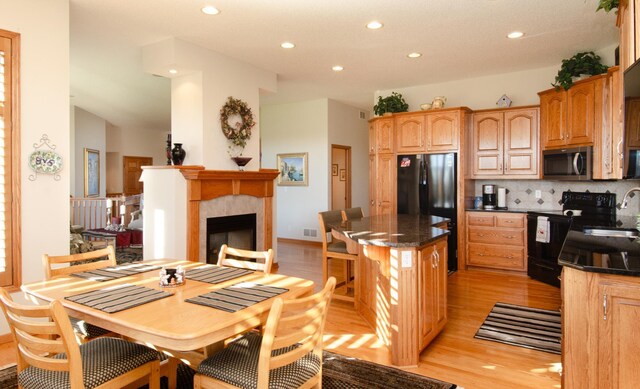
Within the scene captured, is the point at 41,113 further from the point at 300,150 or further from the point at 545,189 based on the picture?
the point at 545,189

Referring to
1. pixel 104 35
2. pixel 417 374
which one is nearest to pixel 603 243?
pixel 417 374

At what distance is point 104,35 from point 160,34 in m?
0.64

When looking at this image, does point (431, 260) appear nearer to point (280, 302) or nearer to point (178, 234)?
point (280, 302)

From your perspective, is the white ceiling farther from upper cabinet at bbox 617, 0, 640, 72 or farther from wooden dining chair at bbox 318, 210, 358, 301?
wooden dining chair at bbox 318, 210, 358, 301

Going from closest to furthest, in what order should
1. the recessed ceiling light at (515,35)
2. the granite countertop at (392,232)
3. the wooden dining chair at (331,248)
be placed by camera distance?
the granite countertop at (392,232)
the wooden dining chair at (331,248)
the recessed ceiling light at (515,35)

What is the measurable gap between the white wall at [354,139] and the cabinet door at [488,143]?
9.23ft

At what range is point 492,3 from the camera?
3555 mm

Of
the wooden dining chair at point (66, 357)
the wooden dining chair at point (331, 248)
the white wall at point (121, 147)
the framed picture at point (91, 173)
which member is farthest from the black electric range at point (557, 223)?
the white wall at point (121, 147)

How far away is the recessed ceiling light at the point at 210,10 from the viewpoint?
3.60 m

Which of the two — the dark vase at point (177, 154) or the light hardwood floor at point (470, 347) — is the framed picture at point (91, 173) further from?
the light hardwood floor at point (470, 347)

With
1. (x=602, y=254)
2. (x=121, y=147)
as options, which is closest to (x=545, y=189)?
(x=602, y=254)

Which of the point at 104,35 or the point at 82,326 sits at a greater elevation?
the point at 104,35

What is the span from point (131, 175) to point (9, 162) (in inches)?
330

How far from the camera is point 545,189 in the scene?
561 cm
